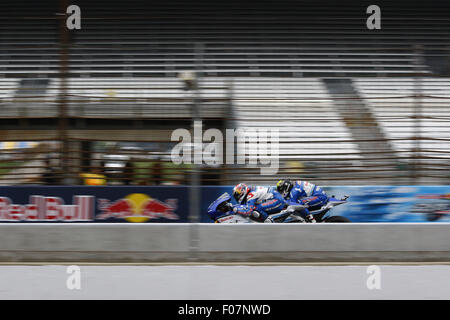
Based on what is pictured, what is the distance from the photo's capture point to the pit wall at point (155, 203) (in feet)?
29.2

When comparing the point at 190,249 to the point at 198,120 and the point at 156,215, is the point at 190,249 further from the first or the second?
the point at 198,120

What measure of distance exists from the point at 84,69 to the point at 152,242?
6.87 meters

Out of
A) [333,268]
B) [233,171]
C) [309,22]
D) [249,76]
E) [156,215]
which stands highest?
[309,22]

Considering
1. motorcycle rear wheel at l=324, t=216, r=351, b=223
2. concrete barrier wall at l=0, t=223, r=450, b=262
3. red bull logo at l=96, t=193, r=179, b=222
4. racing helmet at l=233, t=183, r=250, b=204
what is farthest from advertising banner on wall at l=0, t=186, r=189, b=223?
motorcycle rear wheel at l=324, t=216, r=351, b=223

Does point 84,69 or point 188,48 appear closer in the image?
point 84,69

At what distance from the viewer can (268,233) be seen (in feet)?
28.1

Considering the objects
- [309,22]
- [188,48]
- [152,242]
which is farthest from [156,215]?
[309,22]

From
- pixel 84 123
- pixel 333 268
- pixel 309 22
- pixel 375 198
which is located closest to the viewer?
pixel 333 268

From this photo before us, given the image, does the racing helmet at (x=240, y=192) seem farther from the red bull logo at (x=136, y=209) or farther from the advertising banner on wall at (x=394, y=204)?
the red bull logo at (x=136, y=209)

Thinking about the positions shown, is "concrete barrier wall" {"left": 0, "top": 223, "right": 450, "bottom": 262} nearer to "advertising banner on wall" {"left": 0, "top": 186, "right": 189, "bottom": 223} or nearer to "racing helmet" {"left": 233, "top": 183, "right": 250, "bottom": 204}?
"advertising banner on wall" {"left": 0, "top": 186, "right": 189, "bottom": 223}

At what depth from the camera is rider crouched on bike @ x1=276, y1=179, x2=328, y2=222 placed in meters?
9.35

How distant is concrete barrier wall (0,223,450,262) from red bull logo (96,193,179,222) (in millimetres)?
380

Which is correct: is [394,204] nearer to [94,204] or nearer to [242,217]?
[242,217]

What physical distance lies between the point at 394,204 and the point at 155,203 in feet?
11.8
